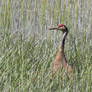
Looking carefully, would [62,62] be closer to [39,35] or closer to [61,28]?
[61,28]

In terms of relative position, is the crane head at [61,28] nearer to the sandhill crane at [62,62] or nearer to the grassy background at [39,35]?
the sandhill crane at [62,62]

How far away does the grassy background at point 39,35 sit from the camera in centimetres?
284

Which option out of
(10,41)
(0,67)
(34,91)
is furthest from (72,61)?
(34,91)

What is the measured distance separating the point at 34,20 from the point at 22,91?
1.91m

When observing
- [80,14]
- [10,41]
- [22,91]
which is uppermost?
[80,14]

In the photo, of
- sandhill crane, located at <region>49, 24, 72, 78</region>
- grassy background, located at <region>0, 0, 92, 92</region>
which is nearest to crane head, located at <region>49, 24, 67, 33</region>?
sandhill crane, located at <region>49, 24, 72, 78</region>

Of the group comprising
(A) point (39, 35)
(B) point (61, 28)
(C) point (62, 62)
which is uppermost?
(B) point (61, 28)

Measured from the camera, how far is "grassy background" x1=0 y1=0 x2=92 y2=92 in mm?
2839

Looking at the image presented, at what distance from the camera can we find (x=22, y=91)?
2240 mm

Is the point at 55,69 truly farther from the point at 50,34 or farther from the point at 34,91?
the point at 50,34

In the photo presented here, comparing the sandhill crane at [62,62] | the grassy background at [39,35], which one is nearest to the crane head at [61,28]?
the sandhill crane at [62,62]

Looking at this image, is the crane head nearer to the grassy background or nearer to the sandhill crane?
the sandhill crane

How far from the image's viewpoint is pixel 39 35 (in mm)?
3811

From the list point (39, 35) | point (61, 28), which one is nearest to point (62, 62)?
point (61, 28)
